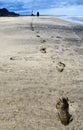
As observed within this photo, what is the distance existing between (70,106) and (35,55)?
210 centimetres

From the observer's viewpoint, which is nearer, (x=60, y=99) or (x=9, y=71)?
(x=60, y=99)

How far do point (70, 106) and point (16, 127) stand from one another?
711mm

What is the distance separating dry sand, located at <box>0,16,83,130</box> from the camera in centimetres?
367

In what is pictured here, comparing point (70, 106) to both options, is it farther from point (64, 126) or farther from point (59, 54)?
point (59, 54)

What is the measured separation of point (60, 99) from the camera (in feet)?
13.3

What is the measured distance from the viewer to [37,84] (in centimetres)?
454

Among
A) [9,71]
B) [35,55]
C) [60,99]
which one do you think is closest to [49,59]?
[35,55]

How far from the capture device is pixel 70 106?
3943mm

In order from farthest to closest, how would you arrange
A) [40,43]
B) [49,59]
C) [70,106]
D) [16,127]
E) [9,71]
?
[40,43], [49,59], [9,71], [70,106], [16,127]

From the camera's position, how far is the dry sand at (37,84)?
3670 mm

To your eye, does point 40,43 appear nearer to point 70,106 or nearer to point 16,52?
point 16,52

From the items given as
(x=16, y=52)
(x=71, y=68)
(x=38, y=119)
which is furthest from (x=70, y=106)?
(x=16, y=52)

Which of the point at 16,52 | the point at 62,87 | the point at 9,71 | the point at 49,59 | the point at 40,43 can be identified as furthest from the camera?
the point at 40,43

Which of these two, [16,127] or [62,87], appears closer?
[16,127]
